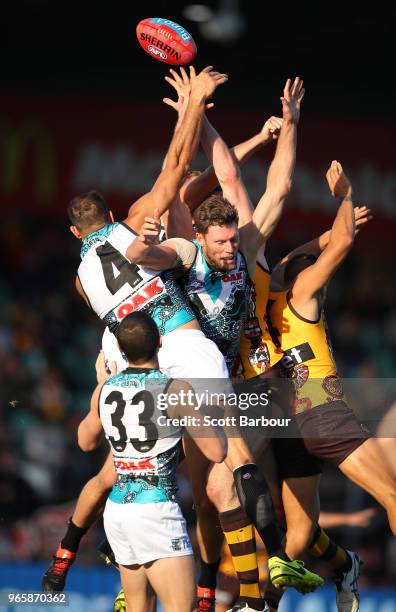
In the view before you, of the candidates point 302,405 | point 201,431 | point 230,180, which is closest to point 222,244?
point 230,180

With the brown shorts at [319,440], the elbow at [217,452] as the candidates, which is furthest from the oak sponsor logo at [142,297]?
the brown shorts at [319,440]

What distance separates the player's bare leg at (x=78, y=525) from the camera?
7937 millimetres

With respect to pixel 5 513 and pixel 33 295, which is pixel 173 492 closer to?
pixel 5 513

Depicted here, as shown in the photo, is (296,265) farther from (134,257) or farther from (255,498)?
(255,498)

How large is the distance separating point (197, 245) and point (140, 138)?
27.1 feet

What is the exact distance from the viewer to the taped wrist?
7.09 m

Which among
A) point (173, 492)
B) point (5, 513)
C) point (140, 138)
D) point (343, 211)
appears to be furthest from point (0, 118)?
point (173, 492)

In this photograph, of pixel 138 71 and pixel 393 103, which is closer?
pixel 138 71

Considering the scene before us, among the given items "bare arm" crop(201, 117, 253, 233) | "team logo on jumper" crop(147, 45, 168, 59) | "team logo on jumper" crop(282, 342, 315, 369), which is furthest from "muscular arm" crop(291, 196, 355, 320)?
"team logo on jumper" crop(147, 45, 168, 59)

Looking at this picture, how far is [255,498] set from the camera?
708 centimetres

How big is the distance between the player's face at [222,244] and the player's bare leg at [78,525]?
1.66 m

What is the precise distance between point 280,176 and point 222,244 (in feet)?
3.37

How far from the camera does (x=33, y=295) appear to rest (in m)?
15.0

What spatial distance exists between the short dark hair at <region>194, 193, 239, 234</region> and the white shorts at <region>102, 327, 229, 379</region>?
66 centimetres
